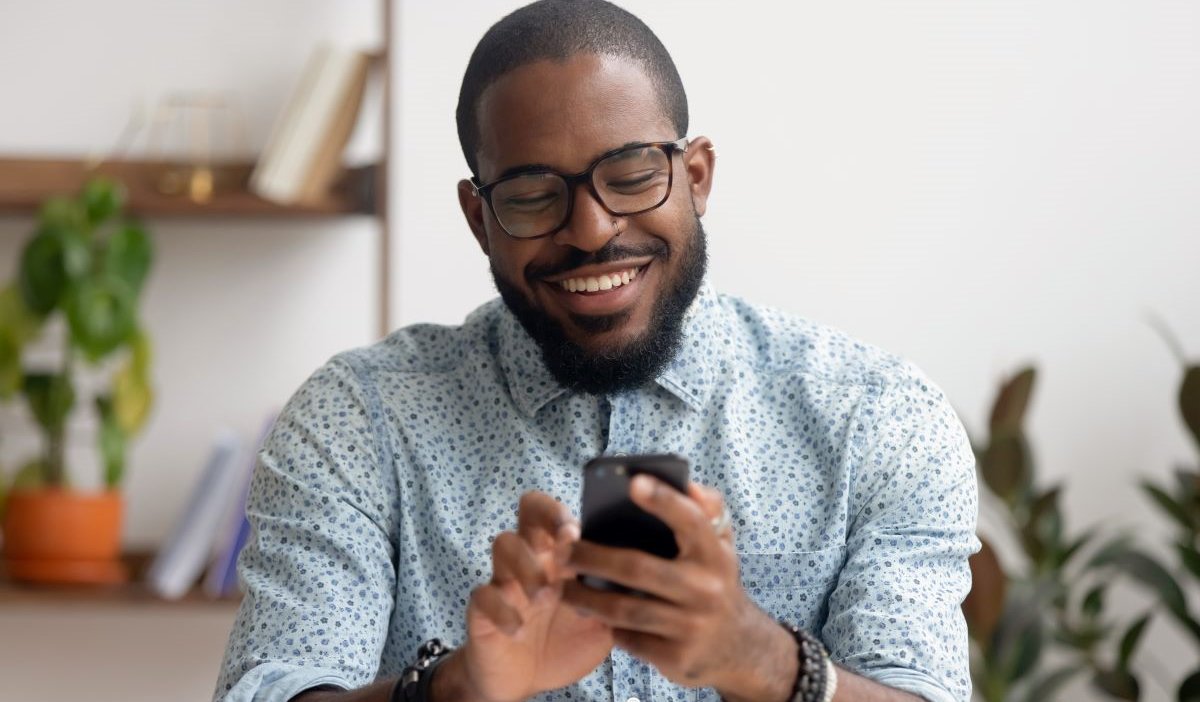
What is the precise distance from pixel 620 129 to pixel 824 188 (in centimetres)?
131

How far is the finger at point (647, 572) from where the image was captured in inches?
37.3

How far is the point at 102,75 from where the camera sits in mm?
2646

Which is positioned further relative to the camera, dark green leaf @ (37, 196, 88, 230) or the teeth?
dark green leaf @ (37, 196, 88, 230)

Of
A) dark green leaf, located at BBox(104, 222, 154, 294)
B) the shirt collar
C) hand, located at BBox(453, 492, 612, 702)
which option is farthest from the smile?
Result: dark green leaf, located at BBox(104, 222, 154, 294)

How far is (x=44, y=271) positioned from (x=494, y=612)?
1.63 meters

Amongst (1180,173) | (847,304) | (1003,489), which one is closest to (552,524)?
(1003,489)

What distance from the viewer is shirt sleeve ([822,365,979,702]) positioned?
127 centimetres

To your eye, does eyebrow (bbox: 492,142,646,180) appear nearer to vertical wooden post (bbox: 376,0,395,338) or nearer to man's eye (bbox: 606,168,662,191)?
man's eye (bbox: 606,168,662,191)

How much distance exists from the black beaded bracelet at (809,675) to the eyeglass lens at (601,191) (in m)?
0.45

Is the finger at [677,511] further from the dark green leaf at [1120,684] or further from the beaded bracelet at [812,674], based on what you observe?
the dark green leaf at [1120,684]

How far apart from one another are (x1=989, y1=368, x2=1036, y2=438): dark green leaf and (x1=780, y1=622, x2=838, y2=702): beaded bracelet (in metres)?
1.33

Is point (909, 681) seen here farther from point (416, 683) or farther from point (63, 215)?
point (63, 215)

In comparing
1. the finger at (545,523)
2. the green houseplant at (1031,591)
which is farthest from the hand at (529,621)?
the green houseplant at (1031,591)

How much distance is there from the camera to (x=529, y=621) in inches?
41.9
